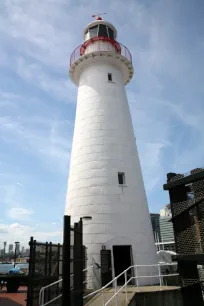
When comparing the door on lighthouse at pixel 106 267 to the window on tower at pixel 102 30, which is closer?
the door on lighthouse at pixel 106 267

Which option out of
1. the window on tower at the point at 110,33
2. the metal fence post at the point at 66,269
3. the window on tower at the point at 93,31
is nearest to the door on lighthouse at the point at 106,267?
the metal fence post at the point at 66,269

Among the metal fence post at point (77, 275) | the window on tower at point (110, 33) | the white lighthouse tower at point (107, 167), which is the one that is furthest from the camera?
the window on tower at point (110, 33)

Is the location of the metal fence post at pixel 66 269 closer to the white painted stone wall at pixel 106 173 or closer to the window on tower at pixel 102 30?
the white painted stone wall at pixel 106 173

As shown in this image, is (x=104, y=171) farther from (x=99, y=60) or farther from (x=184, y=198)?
(x=99, y=60)

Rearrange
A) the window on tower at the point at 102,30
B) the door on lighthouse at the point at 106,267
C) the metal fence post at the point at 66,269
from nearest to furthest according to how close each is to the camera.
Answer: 1. the metal fence post at the point at 66,269
2. the door on lighthouse at the point at 106,267
3. the window on tower at the point at 102,30

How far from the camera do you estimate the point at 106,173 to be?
13.6 m

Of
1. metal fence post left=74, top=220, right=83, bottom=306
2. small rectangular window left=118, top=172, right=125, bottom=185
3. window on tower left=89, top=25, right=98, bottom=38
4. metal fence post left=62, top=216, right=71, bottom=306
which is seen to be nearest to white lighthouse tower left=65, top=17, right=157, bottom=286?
small rectangular window left=118, top=172, right=125, bottom=185

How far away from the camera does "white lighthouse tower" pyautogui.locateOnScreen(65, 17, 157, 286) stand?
12477 mm

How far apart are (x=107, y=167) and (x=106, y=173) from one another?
35 cm

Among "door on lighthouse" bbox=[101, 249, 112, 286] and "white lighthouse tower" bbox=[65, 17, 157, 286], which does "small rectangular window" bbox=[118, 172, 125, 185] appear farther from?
"door on lighthouse" bbox=[101, 249, 112, 286]

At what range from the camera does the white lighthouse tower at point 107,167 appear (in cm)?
1248

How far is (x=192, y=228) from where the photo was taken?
27.8ft

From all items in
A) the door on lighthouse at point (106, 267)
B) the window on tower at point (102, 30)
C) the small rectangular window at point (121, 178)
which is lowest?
the door on lighthouse at point (106, 267)

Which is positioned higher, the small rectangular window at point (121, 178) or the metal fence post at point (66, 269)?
the small rectangular window at point (121, 178)
